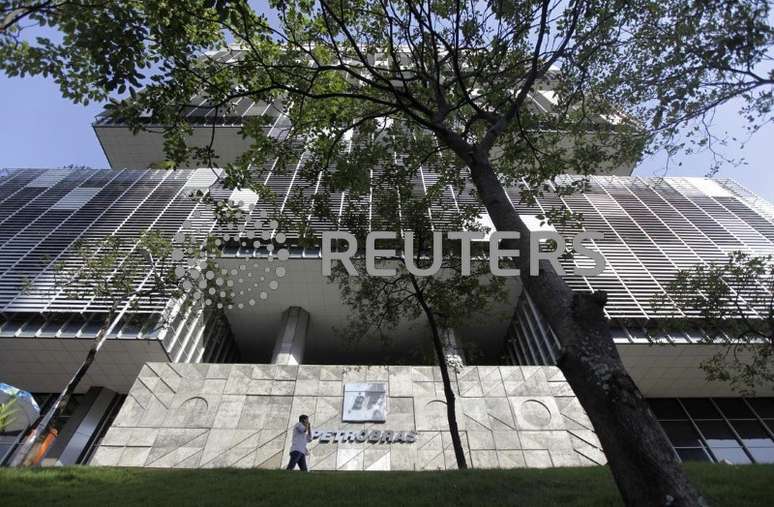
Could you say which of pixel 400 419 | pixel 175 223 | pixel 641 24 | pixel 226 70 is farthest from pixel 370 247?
pixel 175 223

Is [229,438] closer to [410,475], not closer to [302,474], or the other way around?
[302,474]

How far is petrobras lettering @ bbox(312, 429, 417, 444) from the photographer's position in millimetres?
15836

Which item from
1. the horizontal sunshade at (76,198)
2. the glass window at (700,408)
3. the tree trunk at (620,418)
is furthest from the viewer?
the horizontal sunshade at (76,198)

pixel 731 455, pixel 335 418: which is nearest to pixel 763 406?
pixel 731 455

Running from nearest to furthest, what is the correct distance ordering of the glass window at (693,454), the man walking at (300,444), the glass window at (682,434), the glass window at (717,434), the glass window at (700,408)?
1. the man walking at (300,444)
2. the glass window at (693,454)
3. the glass window at (717,434)
4. the glass window at (682,434)
5. the glass window at (700,408)

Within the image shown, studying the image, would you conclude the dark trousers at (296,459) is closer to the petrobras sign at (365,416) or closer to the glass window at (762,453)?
the petrobras sign at (365,416)

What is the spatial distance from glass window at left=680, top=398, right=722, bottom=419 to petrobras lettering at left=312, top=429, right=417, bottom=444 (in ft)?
43.0

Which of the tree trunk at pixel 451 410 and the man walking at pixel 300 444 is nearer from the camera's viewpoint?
the tree trunk at pixel 451 410

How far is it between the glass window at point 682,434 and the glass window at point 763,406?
9.81 feet

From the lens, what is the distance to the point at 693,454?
60.1 ft

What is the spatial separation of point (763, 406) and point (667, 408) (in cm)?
384

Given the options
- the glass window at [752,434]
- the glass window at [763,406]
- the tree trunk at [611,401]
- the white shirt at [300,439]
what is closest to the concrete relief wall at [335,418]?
the white shirt at [300,439]

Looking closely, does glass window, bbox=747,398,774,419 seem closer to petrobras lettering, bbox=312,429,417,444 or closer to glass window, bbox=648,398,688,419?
glass window, bbox=648,398,688,419

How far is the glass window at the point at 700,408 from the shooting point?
1998 centimetres
